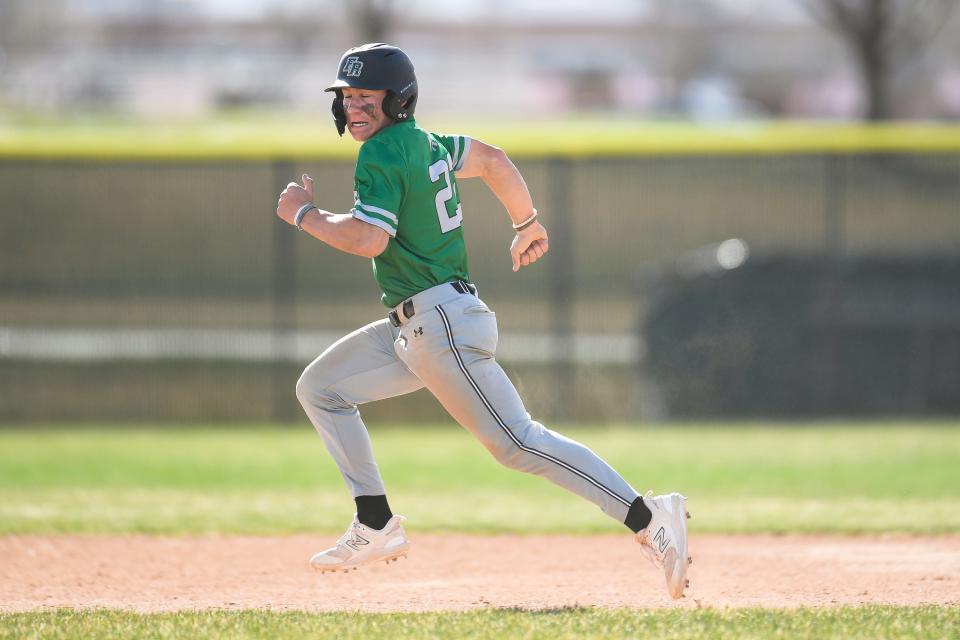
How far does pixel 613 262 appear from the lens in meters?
12.7

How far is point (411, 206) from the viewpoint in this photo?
16.3ft

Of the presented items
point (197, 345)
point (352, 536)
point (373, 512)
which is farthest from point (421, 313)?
point (197, 345)

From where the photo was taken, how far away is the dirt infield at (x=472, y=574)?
5316 mm

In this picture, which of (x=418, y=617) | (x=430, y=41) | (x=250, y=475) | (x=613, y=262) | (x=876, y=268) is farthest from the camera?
(x=430, y=41)

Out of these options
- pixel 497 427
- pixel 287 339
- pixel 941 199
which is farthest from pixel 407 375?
pixel 941 199

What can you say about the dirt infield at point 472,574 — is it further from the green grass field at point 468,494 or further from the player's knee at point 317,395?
the player's knee at point 317,395

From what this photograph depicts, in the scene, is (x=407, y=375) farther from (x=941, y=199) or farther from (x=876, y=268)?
(x=941, y=199)

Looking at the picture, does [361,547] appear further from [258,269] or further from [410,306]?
[258,269]

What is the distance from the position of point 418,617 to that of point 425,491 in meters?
3.94

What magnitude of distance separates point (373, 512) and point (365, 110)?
1625 millimetres

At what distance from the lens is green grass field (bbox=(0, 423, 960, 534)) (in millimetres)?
7645

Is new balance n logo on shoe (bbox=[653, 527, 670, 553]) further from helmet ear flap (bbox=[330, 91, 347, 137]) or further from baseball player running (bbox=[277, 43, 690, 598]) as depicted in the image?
helmet ear flap (bbox=[330, 91, 347, 137])

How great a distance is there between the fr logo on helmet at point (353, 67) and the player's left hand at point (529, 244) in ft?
3.44

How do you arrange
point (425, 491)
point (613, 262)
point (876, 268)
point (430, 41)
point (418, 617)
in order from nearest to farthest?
point (418, 617) → point (425, 491) → point (876, 268) → point (613, 262) → point (430, 41)
